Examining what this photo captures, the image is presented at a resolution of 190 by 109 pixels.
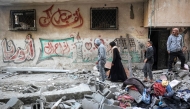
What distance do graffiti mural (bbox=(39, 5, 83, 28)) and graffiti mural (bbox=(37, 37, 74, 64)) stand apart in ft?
2.46

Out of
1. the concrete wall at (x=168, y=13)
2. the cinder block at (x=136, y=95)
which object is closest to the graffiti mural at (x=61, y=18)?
the concrete wall at (x=168, y=13)

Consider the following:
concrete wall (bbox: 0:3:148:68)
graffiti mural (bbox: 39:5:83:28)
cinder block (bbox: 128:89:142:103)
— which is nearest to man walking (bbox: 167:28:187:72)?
concrete wall (bbox: 0:3:148:68)

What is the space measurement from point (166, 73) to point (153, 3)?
2984 millimetres

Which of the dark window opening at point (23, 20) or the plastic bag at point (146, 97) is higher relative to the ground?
the dark window opening at point (23, 20)

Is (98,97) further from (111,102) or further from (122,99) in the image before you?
(122,99)

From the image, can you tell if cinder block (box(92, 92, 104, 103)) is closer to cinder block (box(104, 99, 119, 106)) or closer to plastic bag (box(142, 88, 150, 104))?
cinder block (box(104, 99, 119, 106))

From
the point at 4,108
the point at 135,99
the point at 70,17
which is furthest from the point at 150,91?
the point at 70,17

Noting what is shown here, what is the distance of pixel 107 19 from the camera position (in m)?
10.2

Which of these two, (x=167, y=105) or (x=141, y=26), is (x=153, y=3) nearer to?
(x=141, y=26)

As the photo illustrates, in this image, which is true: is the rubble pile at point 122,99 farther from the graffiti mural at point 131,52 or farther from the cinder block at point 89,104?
the graffiti mural at point 131,52

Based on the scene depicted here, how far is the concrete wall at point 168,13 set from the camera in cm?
880

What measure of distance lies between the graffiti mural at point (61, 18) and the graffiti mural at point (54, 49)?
2.46ft

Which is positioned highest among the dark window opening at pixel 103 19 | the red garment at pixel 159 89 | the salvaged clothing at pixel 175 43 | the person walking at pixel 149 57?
the dark window opening at pixel 103 19

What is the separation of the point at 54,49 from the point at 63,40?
2.12 feet
